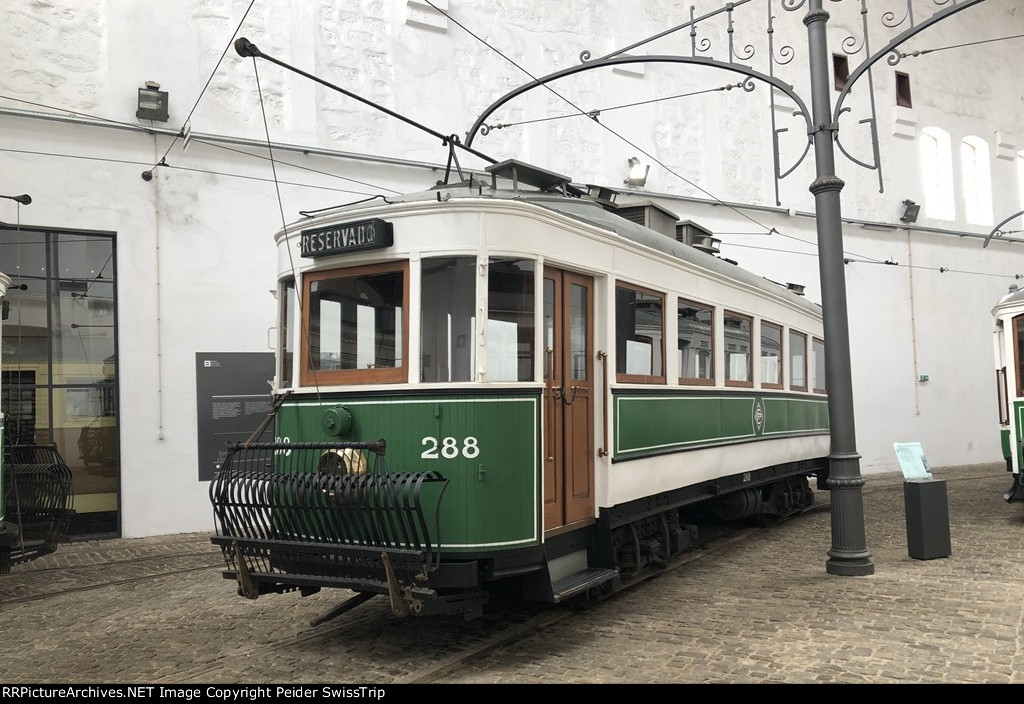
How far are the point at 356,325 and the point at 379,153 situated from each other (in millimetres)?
7805

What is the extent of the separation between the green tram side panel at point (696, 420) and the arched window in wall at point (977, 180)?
40.9 feet

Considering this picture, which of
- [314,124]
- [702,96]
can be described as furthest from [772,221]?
[314,124]

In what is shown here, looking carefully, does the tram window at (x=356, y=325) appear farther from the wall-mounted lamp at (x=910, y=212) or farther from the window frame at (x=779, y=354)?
the wall-mounted lamp at (x=910, y=212)

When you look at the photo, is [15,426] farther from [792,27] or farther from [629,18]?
[792,27]

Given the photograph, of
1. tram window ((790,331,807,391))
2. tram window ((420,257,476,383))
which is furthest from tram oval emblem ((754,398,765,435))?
tram window ((420,257,476,383))

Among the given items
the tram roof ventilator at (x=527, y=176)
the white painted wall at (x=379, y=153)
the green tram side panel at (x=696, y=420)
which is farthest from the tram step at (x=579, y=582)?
the white painted wall at (x=379, y=153)

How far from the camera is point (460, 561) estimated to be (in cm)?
529

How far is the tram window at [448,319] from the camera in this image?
5434mm

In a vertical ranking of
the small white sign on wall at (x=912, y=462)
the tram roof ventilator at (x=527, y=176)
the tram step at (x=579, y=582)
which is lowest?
the tram step at (x=579, y=582)

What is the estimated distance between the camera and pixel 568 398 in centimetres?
612

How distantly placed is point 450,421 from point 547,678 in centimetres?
159

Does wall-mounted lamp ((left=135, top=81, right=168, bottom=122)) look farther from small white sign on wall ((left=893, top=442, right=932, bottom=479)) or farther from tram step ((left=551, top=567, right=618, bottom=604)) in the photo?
small white sign on wall ((left=893, top=442, right=932, bottom=479))

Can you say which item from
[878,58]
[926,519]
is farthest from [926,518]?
[878,58]

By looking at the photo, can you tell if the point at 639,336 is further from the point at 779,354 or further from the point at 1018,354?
the point at 1018,354
